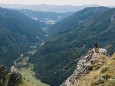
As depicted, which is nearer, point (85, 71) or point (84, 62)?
point (85, 71)

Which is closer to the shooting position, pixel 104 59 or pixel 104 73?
pixel 104 73

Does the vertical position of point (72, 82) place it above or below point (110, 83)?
below

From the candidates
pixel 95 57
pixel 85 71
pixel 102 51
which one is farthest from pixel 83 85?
pixel 102 51

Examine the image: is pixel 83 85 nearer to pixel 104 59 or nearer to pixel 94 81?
pixel 94 81

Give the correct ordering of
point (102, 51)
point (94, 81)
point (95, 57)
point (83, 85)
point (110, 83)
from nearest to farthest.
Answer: point (110, 83), point (94, 81), point (83, 85), point (95, 57), point (102, 51)

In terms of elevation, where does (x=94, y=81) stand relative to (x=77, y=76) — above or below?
above

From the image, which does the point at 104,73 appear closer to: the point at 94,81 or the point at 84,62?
the point at 94,81

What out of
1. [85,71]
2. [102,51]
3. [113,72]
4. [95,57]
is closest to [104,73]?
[113,72]

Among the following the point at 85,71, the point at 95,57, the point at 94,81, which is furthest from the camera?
the point at 95,57

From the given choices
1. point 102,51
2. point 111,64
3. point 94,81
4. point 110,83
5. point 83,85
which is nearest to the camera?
point 110,83
